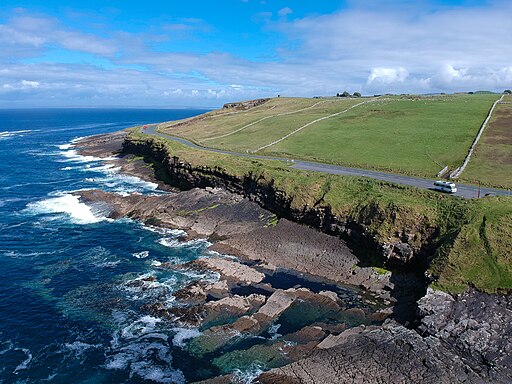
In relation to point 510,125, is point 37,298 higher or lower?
lower

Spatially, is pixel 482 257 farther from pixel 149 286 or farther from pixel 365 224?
pixel 149 286

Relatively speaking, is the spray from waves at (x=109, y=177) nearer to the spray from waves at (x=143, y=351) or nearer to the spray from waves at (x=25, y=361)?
the spray from waves at (x=143, y=351)

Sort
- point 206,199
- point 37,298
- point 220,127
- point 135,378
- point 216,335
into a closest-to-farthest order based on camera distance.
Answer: point 135,378
point 216,335
point 37,298
point 206,199
point 220,127

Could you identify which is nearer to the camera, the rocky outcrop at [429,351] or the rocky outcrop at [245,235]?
the rocky outcrop at [429,351]

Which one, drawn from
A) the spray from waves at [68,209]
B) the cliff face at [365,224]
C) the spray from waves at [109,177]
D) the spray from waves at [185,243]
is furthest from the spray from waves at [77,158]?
the spray from waves at [185,243]

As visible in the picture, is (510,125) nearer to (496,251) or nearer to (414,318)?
(496,251)

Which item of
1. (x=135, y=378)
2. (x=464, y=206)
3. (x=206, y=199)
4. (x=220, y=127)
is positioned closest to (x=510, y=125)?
(x=464, y=206)

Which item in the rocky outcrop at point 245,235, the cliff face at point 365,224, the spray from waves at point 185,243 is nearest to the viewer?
the cliff face at point 365,224
